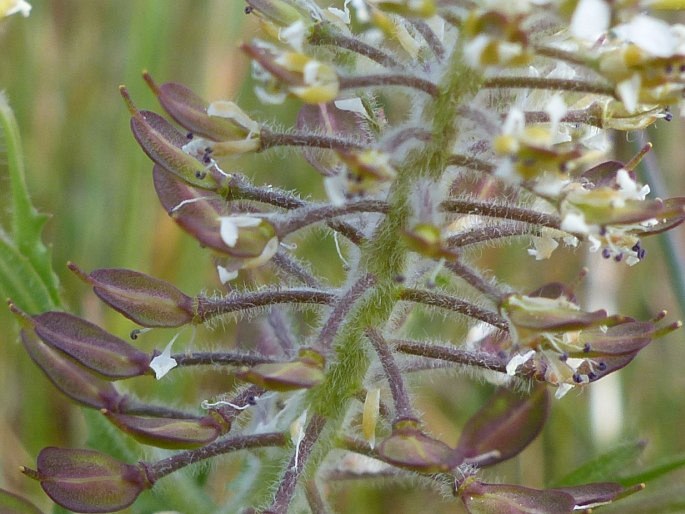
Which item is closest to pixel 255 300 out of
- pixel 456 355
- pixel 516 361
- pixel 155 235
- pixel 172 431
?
pixel 172 431

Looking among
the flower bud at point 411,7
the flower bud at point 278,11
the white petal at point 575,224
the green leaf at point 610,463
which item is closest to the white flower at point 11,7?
the flower bud at point 278,11

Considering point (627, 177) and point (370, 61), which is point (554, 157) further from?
point (370, 61)

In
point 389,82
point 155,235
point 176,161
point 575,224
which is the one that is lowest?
point 575,224

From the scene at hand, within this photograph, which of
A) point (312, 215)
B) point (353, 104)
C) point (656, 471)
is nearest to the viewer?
point (312, 215)

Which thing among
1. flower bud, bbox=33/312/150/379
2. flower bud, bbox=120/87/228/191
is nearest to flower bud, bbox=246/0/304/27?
flower bud, bbox=120/87/228/191

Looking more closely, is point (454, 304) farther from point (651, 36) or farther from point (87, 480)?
point (87, 480)

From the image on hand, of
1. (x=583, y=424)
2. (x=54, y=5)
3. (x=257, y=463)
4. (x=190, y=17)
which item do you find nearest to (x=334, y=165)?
(x=257, y=463)

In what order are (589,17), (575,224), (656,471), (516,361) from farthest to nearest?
1. (656,471)
2. (516,361)
3. (575,224)
4. (589,17)
